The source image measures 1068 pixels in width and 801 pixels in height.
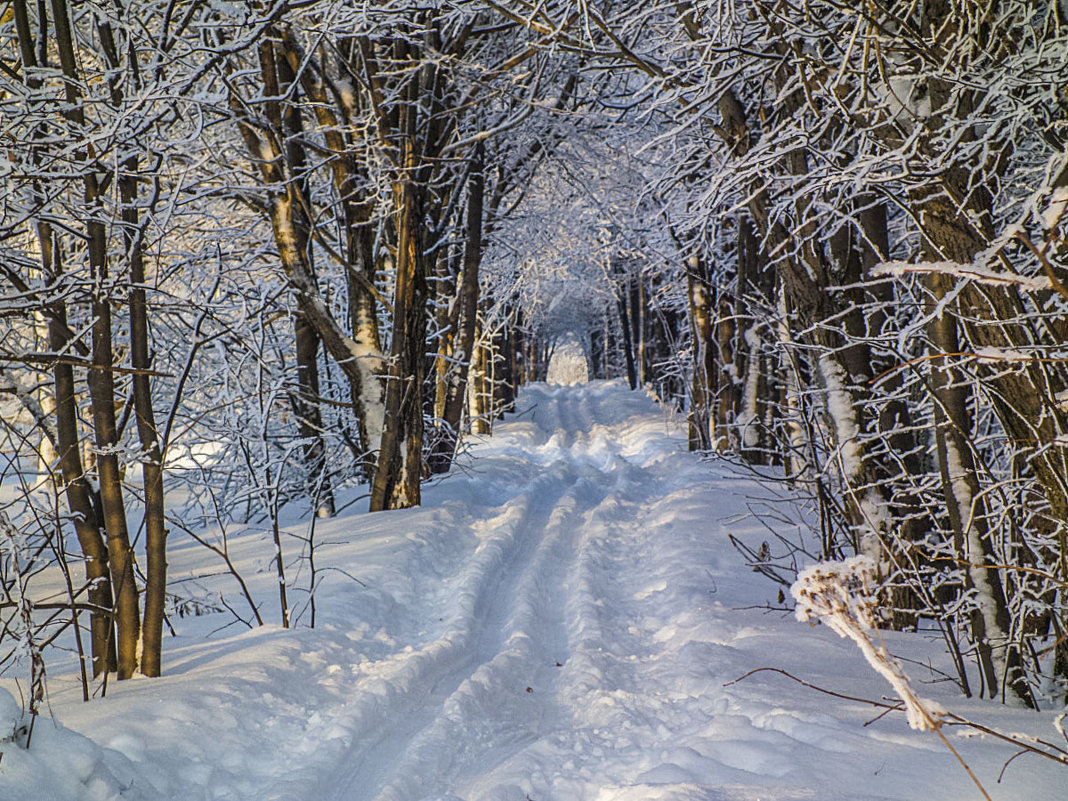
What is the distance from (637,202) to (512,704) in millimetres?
4269

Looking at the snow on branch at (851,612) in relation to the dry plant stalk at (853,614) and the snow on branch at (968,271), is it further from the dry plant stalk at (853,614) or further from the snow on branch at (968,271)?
the snow on branch at (968,271)

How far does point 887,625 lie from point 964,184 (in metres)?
3.01

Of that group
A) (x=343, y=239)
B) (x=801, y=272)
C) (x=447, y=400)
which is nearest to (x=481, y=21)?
(x=343, y=239)

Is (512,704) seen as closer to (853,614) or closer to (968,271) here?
(853,614)

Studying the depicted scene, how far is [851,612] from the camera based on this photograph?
1835mm

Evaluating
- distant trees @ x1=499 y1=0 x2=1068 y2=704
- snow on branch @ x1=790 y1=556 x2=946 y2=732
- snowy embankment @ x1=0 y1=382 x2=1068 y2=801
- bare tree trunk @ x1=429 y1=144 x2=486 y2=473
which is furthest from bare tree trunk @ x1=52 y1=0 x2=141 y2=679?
bare tree trunk @ x1=429 y1=144 x2=486 y2=473

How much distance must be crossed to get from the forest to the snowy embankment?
1.21 ft

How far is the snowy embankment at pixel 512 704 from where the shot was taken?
2756 millimetres

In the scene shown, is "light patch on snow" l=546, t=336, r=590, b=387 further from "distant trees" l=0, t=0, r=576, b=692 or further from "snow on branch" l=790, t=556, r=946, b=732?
"snow on branch" l=790, t=556, r=946, b=732

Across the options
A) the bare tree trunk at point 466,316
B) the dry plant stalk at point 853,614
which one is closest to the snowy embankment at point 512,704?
the dry plant stalk at point 853,614

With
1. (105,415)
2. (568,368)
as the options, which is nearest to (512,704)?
(105,415)

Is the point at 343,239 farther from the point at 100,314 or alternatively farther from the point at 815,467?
the point at 815,467

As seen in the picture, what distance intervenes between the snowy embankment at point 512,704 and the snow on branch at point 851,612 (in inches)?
39.7

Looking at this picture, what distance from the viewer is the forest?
3135 millimetres
